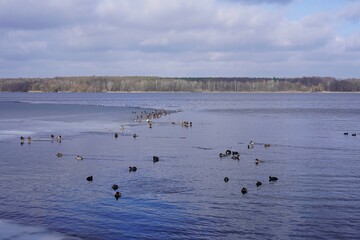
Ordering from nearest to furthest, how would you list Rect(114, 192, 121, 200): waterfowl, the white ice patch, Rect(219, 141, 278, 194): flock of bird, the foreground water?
the white ice patch → the foreground water → Rect(114, 192, 121, 200): waterfowl → Rect(219, 141, 278, 194): flock of bird

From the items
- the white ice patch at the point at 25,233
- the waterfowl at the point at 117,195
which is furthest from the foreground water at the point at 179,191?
the waterfowl at the point at 117,195

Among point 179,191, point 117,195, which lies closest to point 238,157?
point 179,191

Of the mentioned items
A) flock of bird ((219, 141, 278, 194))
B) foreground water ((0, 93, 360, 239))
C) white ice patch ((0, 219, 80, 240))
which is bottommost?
white ice patch ((0, 219, 80, 240))

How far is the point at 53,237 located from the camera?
1888 centimetres

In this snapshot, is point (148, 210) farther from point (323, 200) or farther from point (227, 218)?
point (323, 200)

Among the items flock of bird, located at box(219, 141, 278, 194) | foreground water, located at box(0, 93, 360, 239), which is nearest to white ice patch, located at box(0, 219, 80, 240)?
foreground water, located at box(0, 93, 360, 239)

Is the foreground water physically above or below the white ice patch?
above

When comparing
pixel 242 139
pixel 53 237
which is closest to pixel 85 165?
pixel 53 237

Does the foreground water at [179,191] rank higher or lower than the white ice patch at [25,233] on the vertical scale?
higher

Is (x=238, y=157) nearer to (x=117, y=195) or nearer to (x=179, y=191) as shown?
(x=179, y=191)

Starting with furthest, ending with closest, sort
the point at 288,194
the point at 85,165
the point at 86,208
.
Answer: the point at 85,165 < the point at 288,194 < the point at 86,208

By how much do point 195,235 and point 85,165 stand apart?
56.6ft

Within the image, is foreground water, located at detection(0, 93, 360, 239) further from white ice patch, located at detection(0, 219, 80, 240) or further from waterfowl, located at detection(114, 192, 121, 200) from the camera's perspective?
waterfowl, located at detection(114, 192, 121, 200)

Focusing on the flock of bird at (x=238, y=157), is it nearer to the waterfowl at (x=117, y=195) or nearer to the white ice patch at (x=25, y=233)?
the waterfowl at (x=117, y=195)
